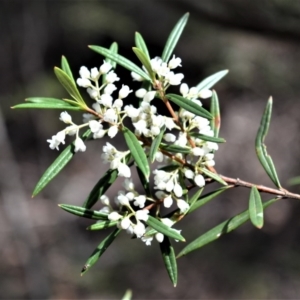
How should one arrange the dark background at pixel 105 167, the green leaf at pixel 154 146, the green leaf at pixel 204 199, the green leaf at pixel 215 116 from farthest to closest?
the dark background at pixel 105 167 → the green leaf at pixel 215 116 → the green leaf at pixel 204 199 → the green leaf at pixel 154 146

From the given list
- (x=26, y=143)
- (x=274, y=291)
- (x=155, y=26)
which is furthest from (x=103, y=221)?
(x=26, y=143)

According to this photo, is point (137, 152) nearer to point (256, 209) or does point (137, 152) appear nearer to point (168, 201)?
point (168, 201)

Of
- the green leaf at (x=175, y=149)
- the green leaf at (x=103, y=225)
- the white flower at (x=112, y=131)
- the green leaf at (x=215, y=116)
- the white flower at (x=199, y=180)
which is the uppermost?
the white flower at (x=112, y=131)

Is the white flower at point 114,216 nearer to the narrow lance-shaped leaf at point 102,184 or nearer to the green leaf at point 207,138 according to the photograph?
the narrow lance-shaped leaf at point 102,184

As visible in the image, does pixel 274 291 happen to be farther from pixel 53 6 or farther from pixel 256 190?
pixel 53 6

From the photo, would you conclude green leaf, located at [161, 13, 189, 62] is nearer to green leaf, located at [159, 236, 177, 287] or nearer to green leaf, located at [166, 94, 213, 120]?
green leaf, located at [166, 94, 213, 120]

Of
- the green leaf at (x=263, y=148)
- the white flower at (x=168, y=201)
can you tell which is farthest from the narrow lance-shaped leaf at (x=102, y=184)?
the green leaf at (x=263, y=148)

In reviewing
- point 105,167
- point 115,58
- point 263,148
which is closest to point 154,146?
point 115,58
